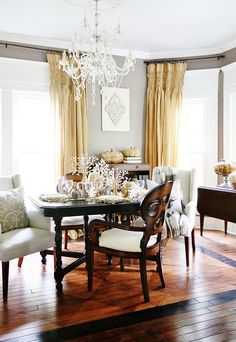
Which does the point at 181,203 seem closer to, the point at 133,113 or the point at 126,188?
the point at 126,188

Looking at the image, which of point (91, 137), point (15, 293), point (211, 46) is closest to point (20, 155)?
point (91, 137)

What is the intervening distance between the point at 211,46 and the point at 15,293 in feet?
14.5

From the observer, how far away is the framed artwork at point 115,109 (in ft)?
16.8

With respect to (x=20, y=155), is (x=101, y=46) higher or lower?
higher

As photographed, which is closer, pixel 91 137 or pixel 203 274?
pixel 203 274

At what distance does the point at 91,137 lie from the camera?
5.07m

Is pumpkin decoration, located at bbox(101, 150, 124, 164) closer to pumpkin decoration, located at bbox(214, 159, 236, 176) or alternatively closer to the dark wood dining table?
pumpkin decoration, located at bbox(214, 159, 236, 176)

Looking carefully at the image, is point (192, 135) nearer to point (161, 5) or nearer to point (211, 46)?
point (211, 46)

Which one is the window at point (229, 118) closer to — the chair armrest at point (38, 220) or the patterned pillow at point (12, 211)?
the chair armrest at point (38, 220)

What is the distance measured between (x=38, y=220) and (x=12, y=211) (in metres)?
0.27

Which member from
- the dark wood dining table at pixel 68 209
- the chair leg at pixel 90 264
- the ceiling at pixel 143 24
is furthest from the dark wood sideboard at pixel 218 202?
the ceiling at pixel 143 24

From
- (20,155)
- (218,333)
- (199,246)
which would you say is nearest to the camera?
(218,333)

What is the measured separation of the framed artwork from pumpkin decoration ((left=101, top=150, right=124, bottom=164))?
466 millimetres

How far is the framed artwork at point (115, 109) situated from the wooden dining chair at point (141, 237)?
2620mm
